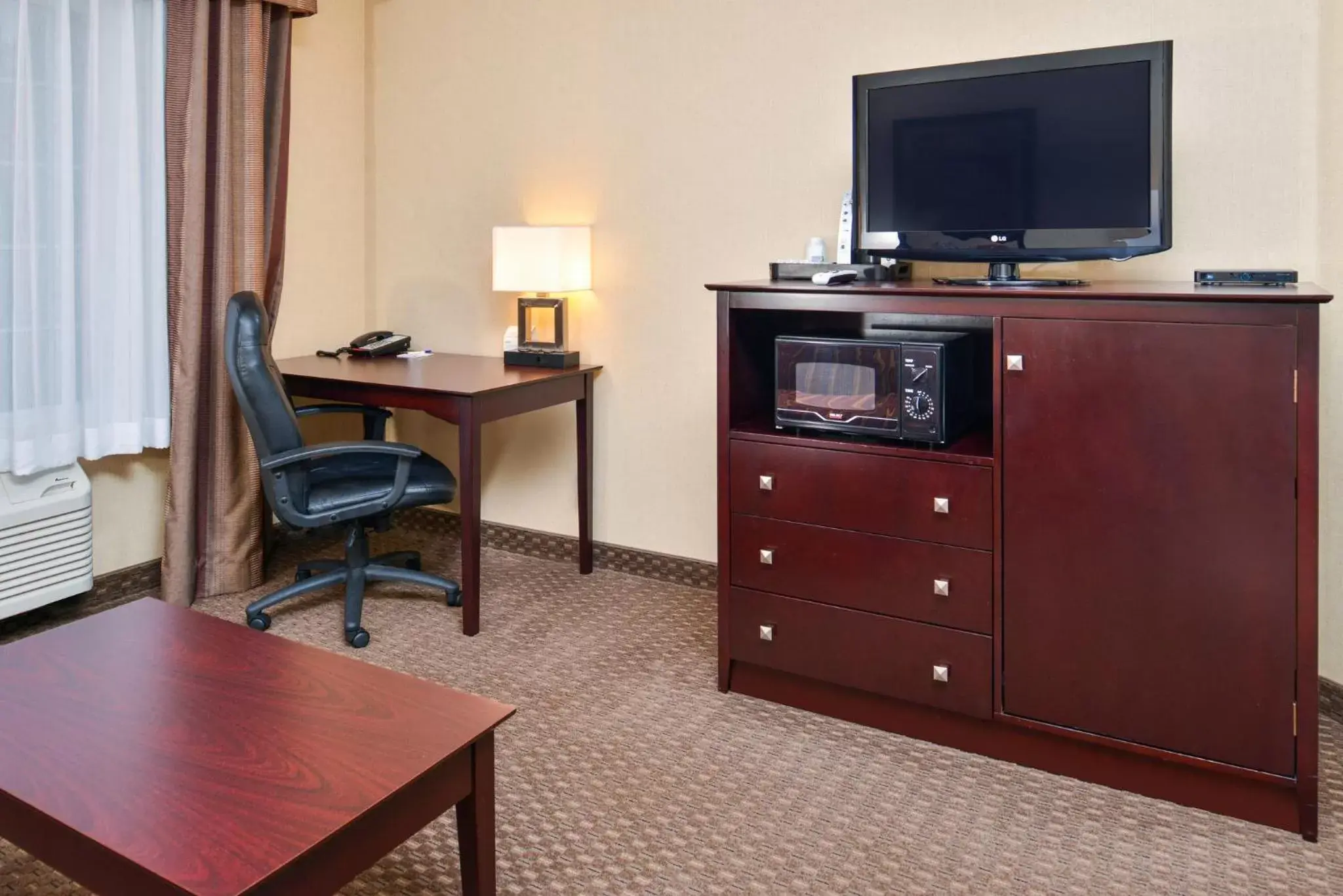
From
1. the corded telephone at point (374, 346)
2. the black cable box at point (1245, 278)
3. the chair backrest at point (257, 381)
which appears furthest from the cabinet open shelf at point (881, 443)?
the corded telephone at point (374, 346)

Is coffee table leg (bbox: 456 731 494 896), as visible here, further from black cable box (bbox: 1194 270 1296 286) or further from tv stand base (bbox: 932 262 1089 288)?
black cable box (bbox: 1194 270 1296 286)

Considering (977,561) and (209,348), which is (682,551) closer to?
(977,561)

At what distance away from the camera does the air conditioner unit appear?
3068mm

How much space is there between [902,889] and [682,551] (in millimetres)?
1846

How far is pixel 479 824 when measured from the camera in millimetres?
1693

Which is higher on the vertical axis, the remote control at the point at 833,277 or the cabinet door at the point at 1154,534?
the remote control at the point at 833,277

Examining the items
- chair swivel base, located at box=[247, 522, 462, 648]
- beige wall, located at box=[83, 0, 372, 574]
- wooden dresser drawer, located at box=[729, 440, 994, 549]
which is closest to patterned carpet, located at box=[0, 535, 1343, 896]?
chair swivel base, located at box=[247, 522, 462, 648]

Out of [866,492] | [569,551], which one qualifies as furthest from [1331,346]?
[569,551]

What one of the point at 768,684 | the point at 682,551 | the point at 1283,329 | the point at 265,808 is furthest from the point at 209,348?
the point at 1283,329

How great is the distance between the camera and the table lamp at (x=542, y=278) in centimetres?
355

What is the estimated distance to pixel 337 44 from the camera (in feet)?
13.4

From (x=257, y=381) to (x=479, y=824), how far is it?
1.77m

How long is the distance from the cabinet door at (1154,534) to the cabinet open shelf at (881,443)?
97 millimetres

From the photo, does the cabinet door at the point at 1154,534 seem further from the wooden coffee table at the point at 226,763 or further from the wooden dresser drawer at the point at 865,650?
the wooden coffee table at the point at 226,763
